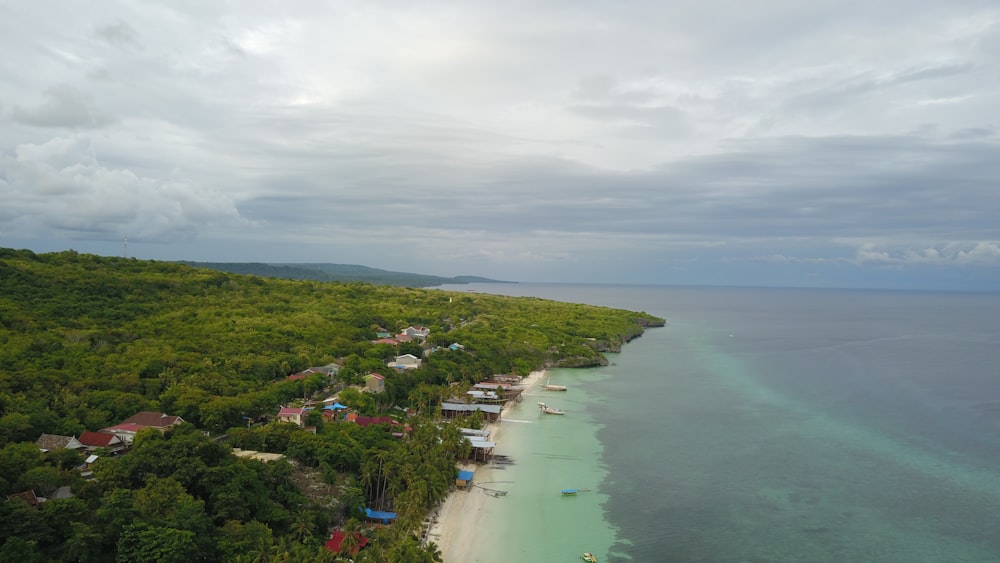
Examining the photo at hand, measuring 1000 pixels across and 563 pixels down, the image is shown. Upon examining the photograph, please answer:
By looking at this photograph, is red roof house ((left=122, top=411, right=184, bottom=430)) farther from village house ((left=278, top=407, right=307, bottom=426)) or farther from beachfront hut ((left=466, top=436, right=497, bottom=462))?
beachfront hut ((left=466, top=436, right=497, bottom=462))

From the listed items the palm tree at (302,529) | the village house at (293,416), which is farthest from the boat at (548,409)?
the palm tree at (302,529)

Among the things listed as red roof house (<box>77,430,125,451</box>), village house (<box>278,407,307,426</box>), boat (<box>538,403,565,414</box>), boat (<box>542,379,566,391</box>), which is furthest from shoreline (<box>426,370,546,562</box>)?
boat (<box>542,379,566,391</box>)

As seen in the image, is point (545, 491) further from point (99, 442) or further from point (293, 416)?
point (99, 442)

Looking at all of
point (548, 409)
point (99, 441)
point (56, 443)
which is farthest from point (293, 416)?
point (548, 409)

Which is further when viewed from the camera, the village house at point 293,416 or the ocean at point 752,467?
the village house at point 293,416

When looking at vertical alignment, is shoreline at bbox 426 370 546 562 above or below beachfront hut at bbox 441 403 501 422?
below

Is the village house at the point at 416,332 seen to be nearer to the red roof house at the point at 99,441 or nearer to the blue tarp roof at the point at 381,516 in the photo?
the red roof house at the point at 99,441

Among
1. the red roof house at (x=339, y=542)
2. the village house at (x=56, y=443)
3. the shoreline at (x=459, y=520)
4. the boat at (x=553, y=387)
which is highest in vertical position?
the village house at (x=56, y=443)
